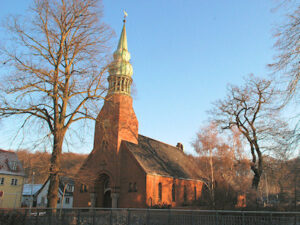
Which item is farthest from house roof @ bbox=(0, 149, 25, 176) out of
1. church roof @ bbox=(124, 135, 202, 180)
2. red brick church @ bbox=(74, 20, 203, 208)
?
church roof @ bbox=(124, 135, 202, 180)

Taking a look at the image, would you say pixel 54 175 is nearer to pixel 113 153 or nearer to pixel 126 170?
pixel 126 170

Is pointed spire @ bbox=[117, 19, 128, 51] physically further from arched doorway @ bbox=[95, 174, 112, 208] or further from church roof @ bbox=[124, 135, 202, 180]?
arched doorway @ bbox=[95, 174, 112, 208]

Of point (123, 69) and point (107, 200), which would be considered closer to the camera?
point (107, 200)

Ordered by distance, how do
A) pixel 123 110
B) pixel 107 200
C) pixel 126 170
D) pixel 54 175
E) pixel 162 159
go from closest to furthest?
1. pixel 54 175
2. pixel 126 170
3. pixel 107 200
4. pixel 123 110
5. pixel 162 159

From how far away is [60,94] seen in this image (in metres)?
17.1

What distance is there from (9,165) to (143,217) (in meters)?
35.5

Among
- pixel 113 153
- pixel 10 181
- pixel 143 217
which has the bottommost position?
pixel 143 217

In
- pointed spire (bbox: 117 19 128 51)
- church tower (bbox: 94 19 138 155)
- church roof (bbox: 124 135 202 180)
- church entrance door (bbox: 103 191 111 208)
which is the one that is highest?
pointed spire (bbox: 117 19 128 51)

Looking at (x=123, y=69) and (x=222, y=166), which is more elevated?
(x=123, y=69)

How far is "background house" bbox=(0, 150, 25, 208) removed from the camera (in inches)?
1570

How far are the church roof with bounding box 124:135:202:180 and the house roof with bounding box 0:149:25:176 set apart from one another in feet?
69.9

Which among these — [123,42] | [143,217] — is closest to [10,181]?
[123,42]

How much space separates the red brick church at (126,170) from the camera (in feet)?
98.6

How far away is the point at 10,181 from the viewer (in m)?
40.9
